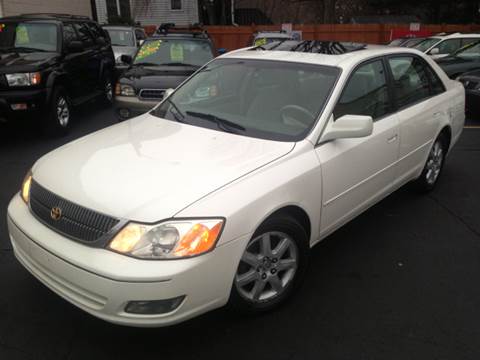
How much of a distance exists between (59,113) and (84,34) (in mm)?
2215

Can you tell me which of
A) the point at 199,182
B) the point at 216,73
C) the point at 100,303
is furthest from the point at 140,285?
the point at 216,73

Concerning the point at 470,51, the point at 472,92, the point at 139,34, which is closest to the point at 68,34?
the point at 472,92

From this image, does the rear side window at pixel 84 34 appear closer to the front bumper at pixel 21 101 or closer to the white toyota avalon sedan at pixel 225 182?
the front bumper at pixel 21 101

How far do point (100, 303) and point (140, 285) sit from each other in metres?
0.28

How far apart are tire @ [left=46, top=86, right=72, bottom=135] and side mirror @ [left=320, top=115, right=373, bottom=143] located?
516 cm

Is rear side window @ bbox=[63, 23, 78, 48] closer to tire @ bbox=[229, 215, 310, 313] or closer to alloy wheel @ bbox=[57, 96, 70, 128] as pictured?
alloy wheel @ bbox=[57, 96, 70, 128]

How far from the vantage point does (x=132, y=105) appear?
6.84m

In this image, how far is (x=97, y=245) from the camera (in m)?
2.37

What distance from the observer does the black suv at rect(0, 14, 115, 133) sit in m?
6.48

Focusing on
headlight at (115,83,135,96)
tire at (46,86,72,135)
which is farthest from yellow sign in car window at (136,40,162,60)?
tire at (46,86,72,135)

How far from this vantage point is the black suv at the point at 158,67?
6.87 m

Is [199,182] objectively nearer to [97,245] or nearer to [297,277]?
[97,245]

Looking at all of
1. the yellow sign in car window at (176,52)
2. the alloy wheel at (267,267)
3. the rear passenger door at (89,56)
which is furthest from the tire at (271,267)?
the rear passenger door at (89,56)

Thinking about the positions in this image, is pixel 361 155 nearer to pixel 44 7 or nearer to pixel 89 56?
pixel 89 56
